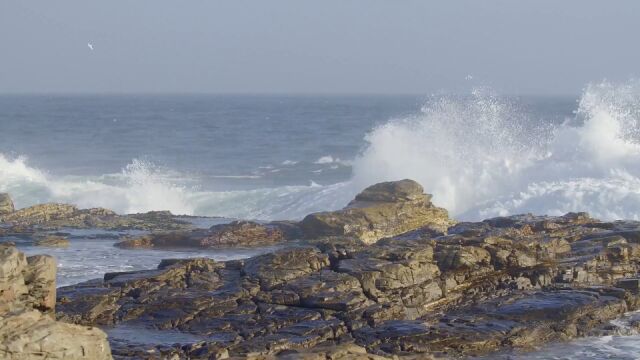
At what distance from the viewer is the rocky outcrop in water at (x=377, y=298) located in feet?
47.1

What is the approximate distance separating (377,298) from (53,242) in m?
10.6

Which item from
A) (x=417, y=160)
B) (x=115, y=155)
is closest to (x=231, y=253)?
(x=417, y=160)

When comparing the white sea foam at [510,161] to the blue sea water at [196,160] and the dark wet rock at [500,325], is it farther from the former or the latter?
the dark wet rock at [500,325]

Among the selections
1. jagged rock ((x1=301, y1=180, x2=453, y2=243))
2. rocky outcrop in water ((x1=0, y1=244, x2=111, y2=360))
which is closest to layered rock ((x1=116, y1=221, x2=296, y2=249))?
jagged rock ((x1=301, y1=180, x2=453, y2=243))

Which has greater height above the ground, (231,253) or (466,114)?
(466,114)

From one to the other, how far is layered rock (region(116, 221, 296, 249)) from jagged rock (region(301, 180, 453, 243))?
690 mm

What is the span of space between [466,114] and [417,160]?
5930mm

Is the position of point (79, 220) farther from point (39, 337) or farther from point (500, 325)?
point (39, 337)

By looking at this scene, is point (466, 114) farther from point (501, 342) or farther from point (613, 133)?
point (501, 342)

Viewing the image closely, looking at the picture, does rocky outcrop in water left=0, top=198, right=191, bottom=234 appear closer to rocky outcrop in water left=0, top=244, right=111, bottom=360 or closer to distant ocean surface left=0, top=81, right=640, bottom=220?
distant ocean surface left=0, top=81, right=640, bottom=220

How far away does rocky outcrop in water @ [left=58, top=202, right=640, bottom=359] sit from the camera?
14367 millimetres

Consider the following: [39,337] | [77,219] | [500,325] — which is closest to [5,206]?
[77,219]

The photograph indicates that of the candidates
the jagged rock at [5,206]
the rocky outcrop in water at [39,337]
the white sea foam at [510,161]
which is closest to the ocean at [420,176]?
the white sea foam at [510,161]

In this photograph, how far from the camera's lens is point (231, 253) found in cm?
2306
